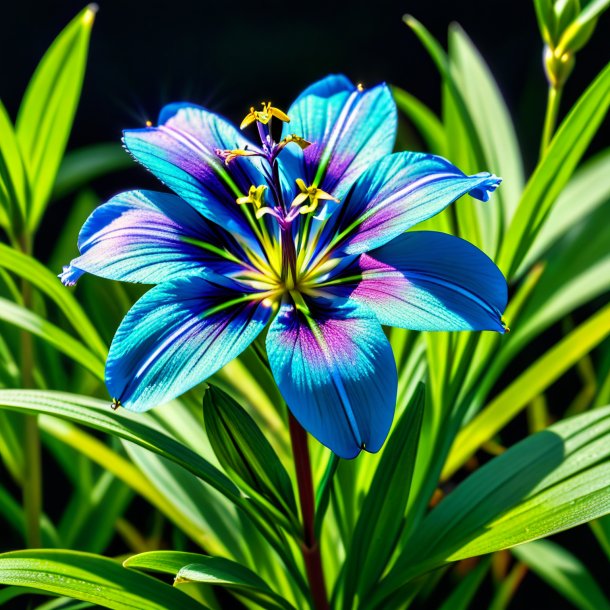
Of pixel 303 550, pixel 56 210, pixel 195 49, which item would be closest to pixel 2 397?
pixel 303 550

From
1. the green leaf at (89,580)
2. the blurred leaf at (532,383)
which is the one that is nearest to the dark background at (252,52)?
the blurred leaf at (532,383)

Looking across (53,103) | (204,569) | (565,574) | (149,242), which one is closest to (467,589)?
(565,574)

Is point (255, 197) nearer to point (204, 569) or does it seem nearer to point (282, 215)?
point (282, 215)

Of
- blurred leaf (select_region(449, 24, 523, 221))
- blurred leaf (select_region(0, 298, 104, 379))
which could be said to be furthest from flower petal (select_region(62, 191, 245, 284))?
blurred leaf (select_region(449, 24, 523, 221))

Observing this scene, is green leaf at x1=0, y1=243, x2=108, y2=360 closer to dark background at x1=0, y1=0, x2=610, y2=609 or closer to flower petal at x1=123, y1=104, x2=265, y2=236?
flower petal at x1=123, y1=104, x2=265, y2=236

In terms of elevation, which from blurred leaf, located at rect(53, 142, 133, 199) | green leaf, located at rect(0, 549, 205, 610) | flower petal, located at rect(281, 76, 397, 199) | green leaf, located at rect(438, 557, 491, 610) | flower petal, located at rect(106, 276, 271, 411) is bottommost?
green leaf, located at rect(438, 557, 491, 610)

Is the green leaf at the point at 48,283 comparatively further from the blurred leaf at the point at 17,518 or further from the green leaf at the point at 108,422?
the blurred leaf at the point at 17,518

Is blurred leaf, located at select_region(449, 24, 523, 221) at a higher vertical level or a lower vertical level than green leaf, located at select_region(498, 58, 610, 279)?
higher
